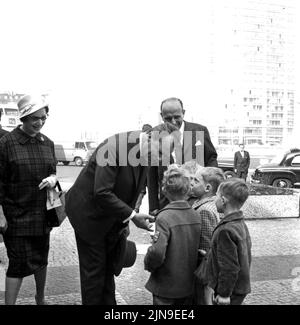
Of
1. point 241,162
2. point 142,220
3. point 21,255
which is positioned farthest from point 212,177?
point 241,162

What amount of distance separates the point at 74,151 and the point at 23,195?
104ft

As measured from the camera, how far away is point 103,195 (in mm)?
2988

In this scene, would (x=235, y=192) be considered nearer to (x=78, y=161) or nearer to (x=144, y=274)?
(x=144, y=274)

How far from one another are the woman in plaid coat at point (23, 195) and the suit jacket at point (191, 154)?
92 centimetres

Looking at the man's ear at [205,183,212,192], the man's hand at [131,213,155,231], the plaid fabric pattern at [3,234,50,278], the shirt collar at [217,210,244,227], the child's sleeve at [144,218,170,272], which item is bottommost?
the plaid fabric pattern at [3,234,50,278]

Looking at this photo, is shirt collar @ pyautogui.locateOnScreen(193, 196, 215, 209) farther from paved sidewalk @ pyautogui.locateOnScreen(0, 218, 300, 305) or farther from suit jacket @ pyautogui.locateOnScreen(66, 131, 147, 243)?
paved sidewalk @ pyautogui.locateOnScreen(0, 218, 300, 305)

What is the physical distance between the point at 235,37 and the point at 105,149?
303ft

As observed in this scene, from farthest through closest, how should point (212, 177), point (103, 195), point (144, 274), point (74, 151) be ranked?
point (74, 151)
point (144, 274)
point (212, 177)
point (103, 195)

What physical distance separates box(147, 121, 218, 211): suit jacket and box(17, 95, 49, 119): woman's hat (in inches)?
44.4

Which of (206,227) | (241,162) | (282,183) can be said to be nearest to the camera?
(206,227)

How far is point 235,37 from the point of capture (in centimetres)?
9000

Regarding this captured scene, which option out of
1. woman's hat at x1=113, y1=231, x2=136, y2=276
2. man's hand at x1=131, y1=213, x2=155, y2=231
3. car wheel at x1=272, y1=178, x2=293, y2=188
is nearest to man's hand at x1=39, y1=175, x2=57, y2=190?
woman's hat at x1=113, y1=231, x2=136, y2=276

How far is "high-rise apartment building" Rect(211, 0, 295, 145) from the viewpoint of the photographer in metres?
87.9
